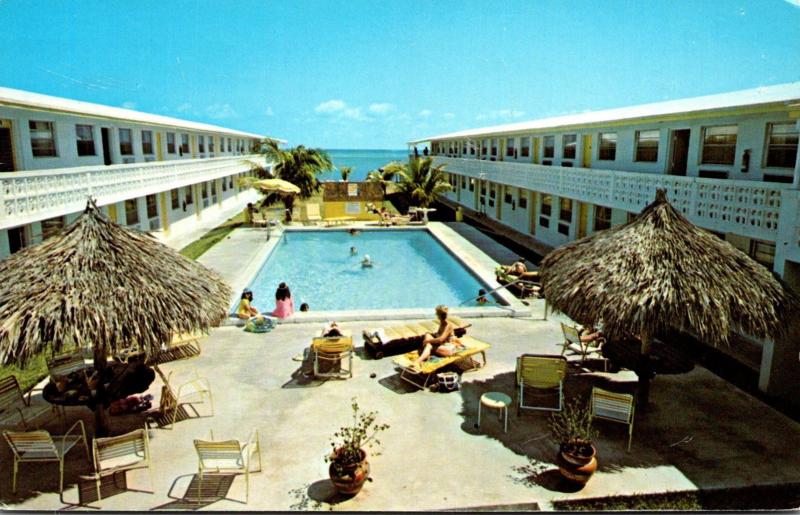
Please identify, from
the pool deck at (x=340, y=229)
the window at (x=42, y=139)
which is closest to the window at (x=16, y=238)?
the window at (x=42, y=139)

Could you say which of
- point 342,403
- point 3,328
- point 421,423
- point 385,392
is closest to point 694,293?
point 421,423

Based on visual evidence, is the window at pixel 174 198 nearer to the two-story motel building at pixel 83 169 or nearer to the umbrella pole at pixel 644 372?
the two-story motel building at pixel 83 169

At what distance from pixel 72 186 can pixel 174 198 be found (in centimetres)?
1515

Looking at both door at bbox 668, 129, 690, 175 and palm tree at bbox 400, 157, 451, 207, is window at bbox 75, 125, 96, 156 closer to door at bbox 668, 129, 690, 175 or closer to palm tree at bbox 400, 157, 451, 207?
palm tree at bbox 400, 157, 451, 207

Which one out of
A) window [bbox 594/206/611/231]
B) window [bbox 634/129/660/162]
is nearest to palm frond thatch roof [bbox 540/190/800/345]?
window [bbox 634/129/660/162]

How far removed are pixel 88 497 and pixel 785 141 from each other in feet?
51.0

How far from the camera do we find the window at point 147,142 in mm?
27000

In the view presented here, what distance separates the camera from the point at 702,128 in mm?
15062

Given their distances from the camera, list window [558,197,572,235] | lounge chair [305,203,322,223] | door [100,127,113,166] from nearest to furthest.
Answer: door [100,127,113,166], window [558,197,572,235], lounge chair [305,203,322,223]

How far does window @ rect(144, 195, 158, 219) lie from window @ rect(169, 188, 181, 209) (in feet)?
7.37

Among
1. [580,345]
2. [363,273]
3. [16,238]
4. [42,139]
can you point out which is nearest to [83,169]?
[42,139]

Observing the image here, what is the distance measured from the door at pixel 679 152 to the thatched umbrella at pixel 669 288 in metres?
8.42

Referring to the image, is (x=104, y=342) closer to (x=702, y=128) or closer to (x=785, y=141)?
(x=785, y=141)

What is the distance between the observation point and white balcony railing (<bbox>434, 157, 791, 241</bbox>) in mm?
10477
